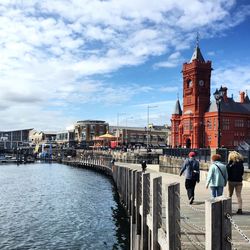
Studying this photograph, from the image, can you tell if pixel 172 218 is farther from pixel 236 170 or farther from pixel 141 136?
pixel 141 136

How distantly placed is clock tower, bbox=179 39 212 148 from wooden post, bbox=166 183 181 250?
83909 millimetres

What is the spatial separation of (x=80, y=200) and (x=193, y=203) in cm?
2128

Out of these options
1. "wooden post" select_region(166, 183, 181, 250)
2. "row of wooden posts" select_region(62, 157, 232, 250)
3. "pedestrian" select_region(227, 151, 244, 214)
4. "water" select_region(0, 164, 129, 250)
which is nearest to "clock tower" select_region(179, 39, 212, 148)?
"water" select_region(0, 164, 129, 250)

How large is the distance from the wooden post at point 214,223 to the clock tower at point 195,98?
8653 cm

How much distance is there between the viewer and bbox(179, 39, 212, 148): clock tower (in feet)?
306

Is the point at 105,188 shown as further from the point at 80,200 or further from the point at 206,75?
the point at 206,75

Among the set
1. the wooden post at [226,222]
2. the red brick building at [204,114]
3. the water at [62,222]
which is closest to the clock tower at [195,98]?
the red brick building at [204,114]

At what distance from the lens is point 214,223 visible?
5.80 meters

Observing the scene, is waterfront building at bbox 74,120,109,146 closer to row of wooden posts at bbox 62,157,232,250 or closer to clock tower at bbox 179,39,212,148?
clock tower at bbox 179,39,212,148

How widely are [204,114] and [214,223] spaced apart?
89.4 meters

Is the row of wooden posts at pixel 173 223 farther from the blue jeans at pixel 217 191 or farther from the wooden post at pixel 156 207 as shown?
the blue jeans at pixel 217 191

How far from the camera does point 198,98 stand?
3701 inches

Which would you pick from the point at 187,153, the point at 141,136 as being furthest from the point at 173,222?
the point at 141,136

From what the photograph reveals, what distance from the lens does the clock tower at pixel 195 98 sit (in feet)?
306
